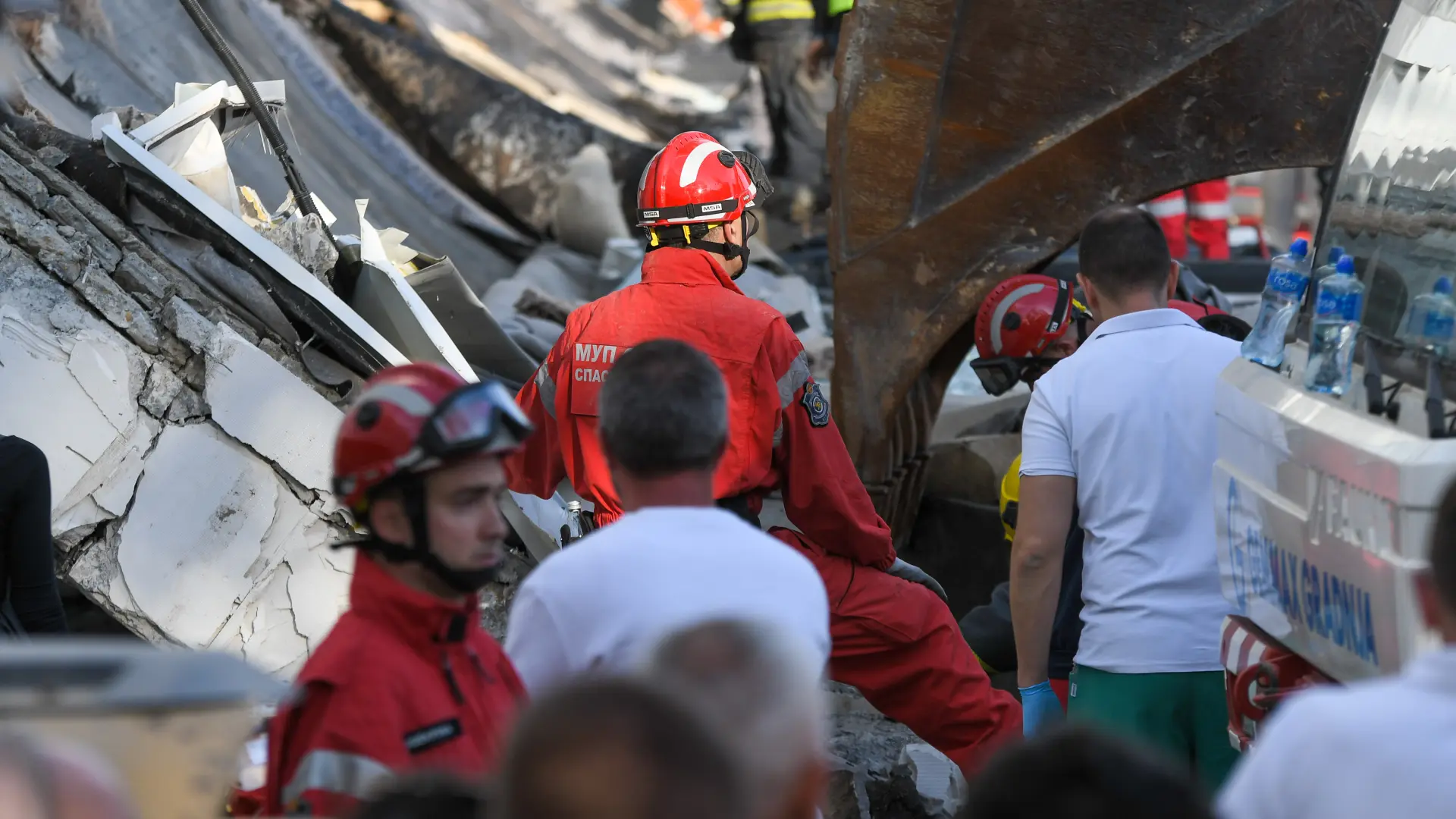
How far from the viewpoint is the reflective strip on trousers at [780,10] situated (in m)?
11.5

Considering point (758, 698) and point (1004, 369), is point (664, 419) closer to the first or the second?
point (758, 698)

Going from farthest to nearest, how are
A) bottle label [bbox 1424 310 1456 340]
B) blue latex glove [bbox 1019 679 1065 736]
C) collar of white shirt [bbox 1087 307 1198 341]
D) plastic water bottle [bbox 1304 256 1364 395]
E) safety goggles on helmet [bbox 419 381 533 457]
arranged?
blue latex glove [bbox 1019 679 1065 736] → collar of white shirt [bbox 1087 307 1198 341] → plastic water bottle [bbox 1304 256 1364 395] → bottle label [bbox 1424 310 1456 340] → safety goggles on helmet [bbox 419 381 533 457]

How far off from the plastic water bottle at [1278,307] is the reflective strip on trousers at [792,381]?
49.4 inches

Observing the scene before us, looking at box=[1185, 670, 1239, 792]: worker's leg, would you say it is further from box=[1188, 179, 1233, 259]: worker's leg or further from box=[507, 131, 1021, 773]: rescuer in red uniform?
box=[1188, 179, 1233, 259]: worker's leg

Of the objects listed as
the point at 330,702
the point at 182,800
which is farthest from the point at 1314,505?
the point at 182,800

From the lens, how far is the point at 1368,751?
5.28 feet

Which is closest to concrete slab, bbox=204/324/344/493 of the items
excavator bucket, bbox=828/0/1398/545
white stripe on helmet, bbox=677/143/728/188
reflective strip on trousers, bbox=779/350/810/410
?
white stripe on helmet, bbox=677/143/728/188

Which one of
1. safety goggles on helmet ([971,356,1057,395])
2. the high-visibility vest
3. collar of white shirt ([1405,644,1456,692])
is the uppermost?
the high-visibility vest

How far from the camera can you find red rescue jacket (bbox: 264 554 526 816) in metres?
2.00

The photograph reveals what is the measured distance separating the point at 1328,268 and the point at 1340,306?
1.17 feet

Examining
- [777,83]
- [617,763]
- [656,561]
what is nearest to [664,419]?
[656,561]

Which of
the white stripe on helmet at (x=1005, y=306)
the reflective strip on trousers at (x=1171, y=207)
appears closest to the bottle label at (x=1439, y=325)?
the white stripe on helmet at (x=1005, y=306)

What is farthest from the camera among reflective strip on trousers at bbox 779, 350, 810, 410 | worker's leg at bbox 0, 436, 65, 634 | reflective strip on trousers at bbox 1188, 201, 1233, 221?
reflective strip on trousers at bbox 1188, 201, 1233, 221

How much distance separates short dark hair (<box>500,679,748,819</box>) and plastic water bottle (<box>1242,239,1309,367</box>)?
1930 mm
